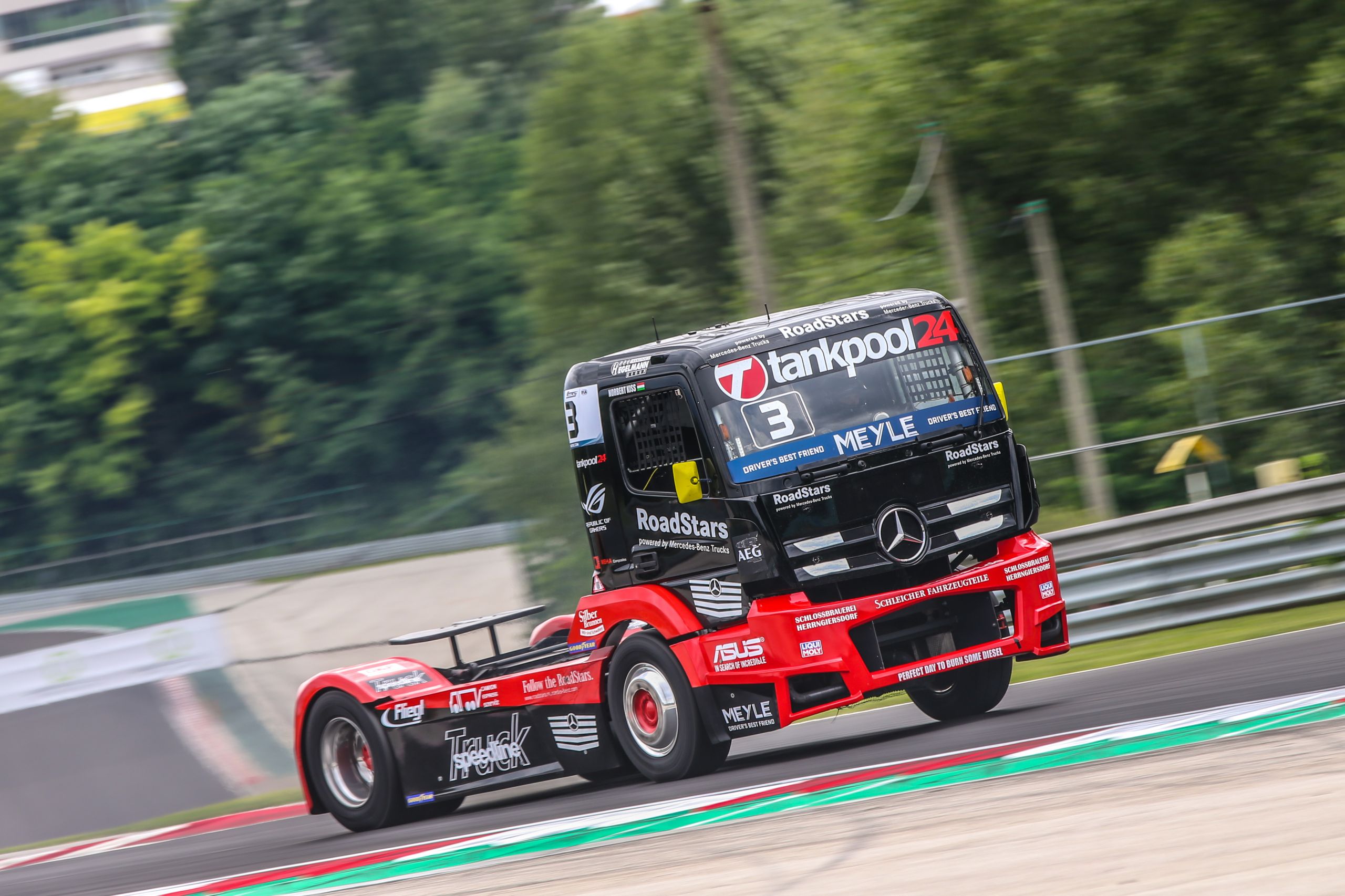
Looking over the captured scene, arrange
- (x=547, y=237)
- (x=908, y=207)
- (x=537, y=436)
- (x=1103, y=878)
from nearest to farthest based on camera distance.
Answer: (x=1103, y=878), (x=908, y=207), (x=537, y=436), (x=547, y=237)

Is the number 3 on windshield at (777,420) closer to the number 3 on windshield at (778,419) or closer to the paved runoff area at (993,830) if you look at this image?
the number 3 on windshield at (778,419)

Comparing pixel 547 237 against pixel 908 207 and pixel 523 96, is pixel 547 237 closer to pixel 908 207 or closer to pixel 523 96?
pixel 908 207

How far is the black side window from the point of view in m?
8.84

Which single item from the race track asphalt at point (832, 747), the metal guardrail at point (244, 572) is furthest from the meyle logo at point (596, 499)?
the metal guardrail at point (244, 572)

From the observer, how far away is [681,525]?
8.91 m

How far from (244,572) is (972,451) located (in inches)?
1084

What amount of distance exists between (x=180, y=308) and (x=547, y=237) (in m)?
17.7

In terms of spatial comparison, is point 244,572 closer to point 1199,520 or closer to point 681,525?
point 1199,520

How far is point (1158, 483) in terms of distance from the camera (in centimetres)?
1416

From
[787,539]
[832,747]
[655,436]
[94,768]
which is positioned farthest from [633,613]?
[94,768]

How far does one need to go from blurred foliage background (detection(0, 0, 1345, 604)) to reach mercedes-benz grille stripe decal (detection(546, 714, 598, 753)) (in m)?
6.45

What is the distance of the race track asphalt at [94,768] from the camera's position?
18906mm

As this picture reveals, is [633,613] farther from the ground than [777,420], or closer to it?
closer to it

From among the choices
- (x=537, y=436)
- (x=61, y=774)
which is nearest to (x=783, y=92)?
(x=537, y=436)
